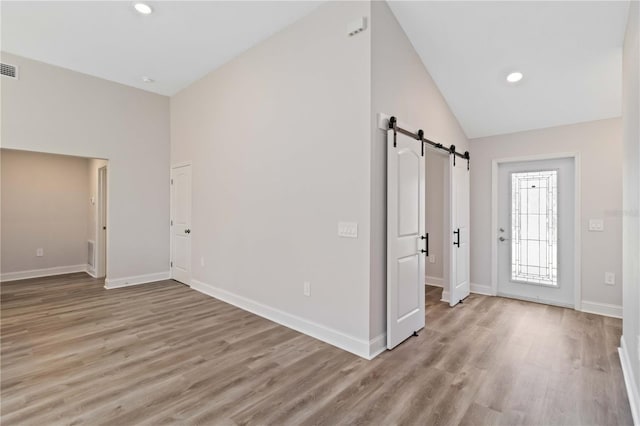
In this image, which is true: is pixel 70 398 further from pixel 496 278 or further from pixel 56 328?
pixel 496 278

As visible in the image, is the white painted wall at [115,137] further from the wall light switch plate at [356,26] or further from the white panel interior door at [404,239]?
the white panel interior door at [404,239]

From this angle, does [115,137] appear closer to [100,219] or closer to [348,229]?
[100,219]

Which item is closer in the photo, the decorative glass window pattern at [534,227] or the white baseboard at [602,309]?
the white baseboard at [602,309]

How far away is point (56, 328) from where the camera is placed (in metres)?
3.44

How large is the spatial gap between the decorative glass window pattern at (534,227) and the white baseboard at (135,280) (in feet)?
19.2

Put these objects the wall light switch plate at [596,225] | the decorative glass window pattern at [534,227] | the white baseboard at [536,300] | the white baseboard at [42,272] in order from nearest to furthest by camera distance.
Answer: the wall light switch plate at [596,225]
the white baseboard at [536,300]
the decorative glass window pattern at [534,227]
the white baseboard at [42,272]

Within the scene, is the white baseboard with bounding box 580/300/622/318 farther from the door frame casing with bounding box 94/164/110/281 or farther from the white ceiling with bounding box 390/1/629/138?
the door frame casing with bounding box 94/164/110/281

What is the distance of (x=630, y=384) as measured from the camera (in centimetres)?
227

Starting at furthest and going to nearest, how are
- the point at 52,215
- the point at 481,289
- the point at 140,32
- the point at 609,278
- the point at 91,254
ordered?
the point at 91,254 → the point at 52,215 → the point at 481,289 → the point at 609,278 → the point at 140,32

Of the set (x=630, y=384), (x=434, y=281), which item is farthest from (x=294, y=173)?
(x=434, y=281)

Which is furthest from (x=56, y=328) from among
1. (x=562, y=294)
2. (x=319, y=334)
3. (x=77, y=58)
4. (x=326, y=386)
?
(x=562, y=294)

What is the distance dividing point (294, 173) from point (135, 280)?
3.82m

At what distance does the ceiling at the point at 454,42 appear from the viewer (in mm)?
2949

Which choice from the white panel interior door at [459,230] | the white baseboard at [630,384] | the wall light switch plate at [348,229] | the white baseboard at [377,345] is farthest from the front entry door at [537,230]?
the wall light switch plate at [348,229]
